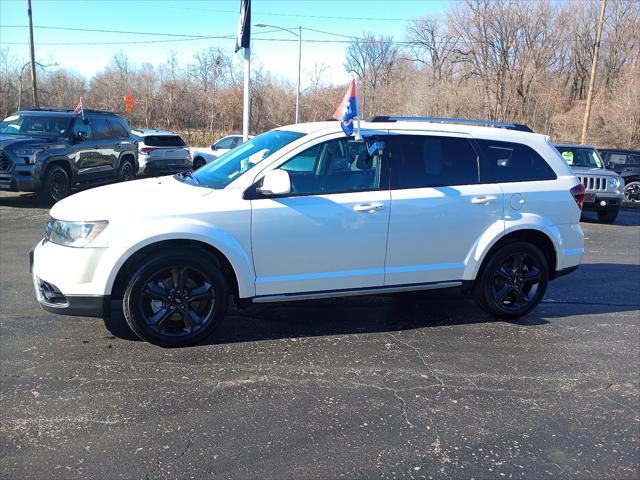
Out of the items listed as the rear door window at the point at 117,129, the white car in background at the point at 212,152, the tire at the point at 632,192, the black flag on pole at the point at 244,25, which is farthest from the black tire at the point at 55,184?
the tire at the point at 632,192

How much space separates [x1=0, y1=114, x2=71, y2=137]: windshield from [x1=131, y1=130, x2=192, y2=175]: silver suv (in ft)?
17.8

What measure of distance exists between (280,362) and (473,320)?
218cm

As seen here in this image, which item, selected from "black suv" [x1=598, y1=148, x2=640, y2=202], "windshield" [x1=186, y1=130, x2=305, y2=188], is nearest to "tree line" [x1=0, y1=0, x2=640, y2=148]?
"black suv" [x1=598, y1=148, x2=640, y2=202]

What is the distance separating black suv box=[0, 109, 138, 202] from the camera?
11.5 m

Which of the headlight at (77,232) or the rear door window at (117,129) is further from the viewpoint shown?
the rear door window at (117,129)

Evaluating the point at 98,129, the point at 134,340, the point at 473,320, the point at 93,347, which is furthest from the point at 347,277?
the point at 98,129

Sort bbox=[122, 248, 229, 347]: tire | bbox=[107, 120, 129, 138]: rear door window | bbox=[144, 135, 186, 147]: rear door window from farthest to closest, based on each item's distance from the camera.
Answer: bbox=[144, 135, 186, 147]: rear door window → bbox=[107, 120, 129, 138]: rear door window → bbox=[122, 248, 229, 347]: tire

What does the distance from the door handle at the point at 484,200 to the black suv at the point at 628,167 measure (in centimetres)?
1452

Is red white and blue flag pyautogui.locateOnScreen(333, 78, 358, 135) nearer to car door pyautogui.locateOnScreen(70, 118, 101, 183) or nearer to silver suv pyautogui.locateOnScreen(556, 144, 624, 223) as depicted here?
car door pyautogui.locateOnScreen(70, 118, 101, 183)

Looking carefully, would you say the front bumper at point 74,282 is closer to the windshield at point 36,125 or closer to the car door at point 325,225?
the car door at point 325,225

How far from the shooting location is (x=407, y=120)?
5.40 metres

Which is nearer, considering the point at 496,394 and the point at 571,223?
the point at 496,394

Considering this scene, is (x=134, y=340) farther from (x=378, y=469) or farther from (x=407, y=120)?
(x=407, y=120)

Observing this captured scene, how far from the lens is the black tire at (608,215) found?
13561 millimetres
